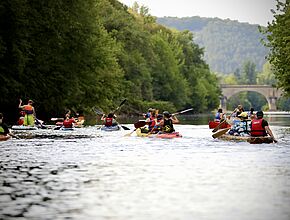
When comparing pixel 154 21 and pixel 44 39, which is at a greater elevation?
pixel 154 21

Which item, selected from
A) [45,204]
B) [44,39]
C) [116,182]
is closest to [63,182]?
[116,182]

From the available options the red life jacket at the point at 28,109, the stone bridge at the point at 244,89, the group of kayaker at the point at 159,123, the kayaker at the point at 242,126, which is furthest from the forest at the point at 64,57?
the stone bridge at the point at 244,89

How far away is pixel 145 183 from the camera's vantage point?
14.6 m

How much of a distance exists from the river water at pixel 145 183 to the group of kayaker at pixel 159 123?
7247 mm

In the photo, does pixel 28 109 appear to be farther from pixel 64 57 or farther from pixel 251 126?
pixel 251 126

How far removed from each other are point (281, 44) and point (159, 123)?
22.7 metres

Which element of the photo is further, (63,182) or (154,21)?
(154,21)

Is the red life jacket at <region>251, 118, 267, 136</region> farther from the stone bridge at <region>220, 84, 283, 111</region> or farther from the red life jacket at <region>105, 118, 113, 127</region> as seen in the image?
the stone bridge at <region>220, 84, 283, 111</region>

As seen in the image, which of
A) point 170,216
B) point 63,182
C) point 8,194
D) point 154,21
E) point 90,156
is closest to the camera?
A: point 170,216

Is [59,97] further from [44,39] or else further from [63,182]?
[63,182]

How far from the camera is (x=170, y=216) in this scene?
35.1 feet

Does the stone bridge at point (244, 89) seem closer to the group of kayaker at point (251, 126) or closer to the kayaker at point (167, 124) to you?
Result: the kayaker at point (167, 124)

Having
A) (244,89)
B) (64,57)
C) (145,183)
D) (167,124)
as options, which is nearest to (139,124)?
(167,124)

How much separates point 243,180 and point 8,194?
5.39m
